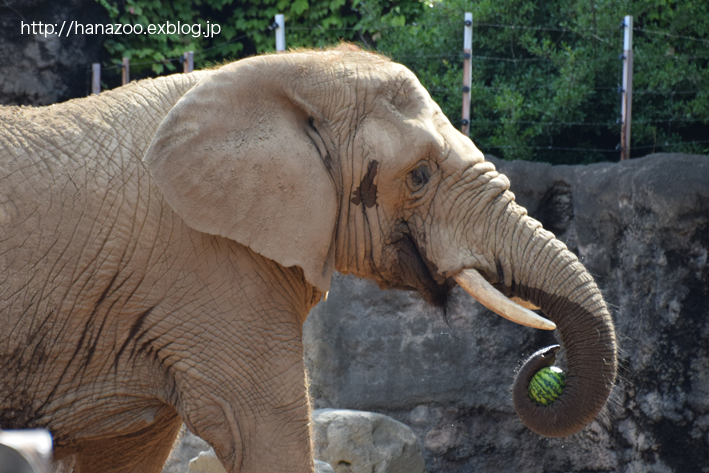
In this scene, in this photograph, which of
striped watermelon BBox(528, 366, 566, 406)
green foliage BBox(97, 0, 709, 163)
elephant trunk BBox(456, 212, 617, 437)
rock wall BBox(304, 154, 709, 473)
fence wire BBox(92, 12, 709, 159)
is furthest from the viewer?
green foliage BBox(97, 0, 709, 163)

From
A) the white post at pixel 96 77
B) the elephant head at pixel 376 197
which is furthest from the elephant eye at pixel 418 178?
the white post at pixel 96 77

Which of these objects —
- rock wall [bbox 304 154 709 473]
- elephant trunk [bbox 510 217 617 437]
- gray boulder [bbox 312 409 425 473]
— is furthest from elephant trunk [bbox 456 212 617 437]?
rock wall [bbox 304 154 709 473]

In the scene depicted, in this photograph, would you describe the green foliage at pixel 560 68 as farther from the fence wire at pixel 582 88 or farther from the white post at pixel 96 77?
the white post at pixel 96 77

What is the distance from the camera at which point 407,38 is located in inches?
337

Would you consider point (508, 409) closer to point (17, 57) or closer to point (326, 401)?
point (326, 401)

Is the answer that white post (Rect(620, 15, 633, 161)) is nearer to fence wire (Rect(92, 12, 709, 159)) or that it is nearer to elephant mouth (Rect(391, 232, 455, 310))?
fence wire (Rect(92, 12, 709, 159))

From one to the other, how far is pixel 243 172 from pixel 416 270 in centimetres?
82

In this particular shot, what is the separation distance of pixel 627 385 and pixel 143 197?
181 inches

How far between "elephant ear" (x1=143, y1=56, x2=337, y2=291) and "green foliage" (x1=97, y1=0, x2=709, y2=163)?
16.0 ft

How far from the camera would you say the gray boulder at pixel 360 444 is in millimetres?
5465

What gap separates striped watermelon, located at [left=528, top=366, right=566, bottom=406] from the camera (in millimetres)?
3391

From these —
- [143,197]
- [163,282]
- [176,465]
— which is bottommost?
[176,465]

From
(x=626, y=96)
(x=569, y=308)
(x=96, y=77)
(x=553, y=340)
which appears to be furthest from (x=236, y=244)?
(x=96, y=77)

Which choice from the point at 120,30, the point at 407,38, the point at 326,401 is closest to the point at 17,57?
the point at 120,30
